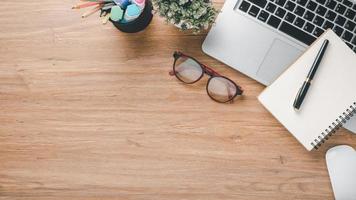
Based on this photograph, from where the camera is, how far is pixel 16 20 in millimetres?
1073

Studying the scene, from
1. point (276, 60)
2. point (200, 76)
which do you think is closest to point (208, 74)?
point (200, 76)

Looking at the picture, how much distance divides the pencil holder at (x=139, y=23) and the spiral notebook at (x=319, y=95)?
30 centimetres

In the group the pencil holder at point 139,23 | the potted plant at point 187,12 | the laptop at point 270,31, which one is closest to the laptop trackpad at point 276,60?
the laptop at point 270,31

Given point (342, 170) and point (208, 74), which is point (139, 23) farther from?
point (342, 170)

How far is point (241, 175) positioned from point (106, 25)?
0.45 metres

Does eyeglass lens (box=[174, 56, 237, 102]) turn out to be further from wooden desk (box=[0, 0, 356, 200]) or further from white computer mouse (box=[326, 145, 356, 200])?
white computer mouse (box=[326, 145, 356, 200])

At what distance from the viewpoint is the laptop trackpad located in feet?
3.31

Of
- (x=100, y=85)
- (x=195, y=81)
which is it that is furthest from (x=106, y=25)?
(x=195, y=81)

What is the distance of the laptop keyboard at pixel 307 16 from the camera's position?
3.24 ft

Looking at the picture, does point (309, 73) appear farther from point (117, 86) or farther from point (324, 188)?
point (117, 86)

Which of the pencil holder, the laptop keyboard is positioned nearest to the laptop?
the laptop keyboard

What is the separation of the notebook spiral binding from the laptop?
14 cm

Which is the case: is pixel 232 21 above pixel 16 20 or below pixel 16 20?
above

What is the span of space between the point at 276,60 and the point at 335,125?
0.61 ft
